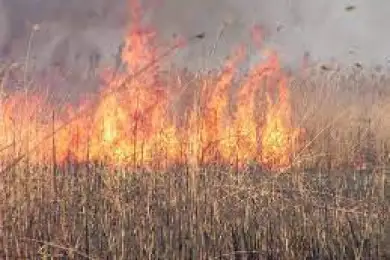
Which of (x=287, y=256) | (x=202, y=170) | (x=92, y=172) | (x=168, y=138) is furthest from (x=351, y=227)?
(x=92, y=172)

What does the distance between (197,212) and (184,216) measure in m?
0.17

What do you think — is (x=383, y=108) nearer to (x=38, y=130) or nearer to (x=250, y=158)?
(x=250, y=158)

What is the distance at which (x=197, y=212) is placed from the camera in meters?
4.32

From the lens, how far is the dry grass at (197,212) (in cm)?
429

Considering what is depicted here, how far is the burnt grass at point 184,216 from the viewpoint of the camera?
14.1ft

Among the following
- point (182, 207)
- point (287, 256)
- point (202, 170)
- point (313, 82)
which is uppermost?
point (313, 82)

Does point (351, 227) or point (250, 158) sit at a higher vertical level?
point (250, 158)

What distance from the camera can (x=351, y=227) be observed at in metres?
4.77

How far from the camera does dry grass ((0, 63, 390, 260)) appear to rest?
429 centimetres

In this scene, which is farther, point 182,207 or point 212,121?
point 212,121

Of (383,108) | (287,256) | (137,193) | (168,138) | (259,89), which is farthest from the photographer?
(259,89)

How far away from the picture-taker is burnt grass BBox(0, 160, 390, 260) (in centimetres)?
429

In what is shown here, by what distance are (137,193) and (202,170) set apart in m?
0.66

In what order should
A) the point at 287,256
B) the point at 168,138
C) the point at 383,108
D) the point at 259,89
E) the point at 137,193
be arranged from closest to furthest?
the point at 287,256 → the point at 137,193 → the point at 168,138 → the point at 383,108 → the point at 259,89
